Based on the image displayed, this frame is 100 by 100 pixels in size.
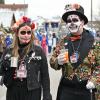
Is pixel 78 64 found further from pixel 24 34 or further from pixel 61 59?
pixel 24 34

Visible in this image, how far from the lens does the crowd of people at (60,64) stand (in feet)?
19.7

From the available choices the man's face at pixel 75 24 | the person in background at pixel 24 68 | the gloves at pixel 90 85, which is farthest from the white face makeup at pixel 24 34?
the gloves at pixel 90 85

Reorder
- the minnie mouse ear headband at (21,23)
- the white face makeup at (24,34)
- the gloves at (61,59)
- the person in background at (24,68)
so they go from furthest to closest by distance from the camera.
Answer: the minnie mouse ear headband at (21,23) < the white face makeup at (24,34) < the person in background at (24,68) < the gloves at (61,59)

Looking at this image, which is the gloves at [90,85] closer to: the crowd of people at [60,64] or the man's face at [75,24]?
the crowd of people at [60,64]

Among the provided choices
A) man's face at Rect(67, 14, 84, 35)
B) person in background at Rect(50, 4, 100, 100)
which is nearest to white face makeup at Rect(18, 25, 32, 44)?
person in background at Rect(50, 4, 100, 100)

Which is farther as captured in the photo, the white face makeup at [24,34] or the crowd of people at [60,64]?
the white face makeup at [24,34]

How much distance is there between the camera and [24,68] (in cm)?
624

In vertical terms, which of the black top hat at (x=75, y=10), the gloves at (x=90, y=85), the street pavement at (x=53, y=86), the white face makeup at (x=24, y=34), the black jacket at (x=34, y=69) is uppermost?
the black top hat at (x=75, y=10)

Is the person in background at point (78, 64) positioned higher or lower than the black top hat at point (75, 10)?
lower

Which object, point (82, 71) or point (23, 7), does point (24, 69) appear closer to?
Result: point (82, 71)

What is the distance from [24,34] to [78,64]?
0.84 m

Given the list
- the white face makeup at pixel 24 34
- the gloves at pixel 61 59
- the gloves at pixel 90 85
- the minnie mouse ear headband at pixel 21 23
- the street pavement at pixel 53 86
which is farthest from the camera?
the street pavement at pixel 53 86

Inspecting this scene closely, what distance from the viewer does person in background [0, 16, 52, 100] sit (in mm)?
6191

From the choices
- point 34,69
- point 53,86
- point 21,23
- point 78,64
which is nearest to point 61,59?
point 78,64
